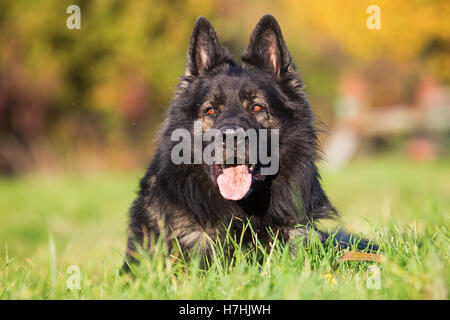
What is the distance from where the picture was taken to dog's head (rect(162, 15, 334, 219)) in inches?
152

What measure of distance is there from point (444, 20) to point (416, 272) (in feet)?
55.8

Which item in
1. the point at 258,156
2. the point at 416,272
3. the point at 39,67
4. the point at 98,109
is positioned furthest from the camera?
the point at 98,109

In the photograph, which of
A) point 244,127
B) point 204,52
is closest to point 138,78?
point 204,52

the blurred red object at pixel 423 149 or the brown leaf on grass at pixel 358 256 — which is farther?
the blurred red object at pixel 423 149

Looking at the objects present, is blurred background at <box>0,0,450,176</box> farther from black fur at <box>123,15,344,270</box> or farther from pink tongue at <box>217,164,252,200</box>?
pink tongue at <box>217,164,252,200</box>

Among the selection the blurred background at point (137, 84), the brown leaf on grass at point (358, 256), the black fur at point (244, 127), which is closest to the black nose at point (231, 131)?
the black fur at point (244, 127)

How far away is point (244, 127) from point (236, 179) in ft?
1.36

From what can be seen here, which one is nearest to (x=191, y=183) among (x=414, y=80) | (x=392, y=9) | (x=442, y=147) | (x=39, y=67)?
(x=392, y=9)

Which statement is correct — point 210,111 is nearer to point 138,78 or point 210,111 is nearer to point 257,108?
point 257,108

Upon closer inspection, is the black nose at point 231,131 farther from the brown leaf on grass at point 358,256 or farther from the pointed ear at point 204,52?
the brown leaf on grass at point 358,256

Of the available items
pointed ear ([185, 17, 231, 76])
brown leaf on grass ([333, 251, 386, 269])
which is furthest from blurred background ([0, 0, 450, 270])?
brown leaf on grass ([333, 251, 386, 269])

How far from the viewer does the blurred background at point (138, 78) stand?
19.1m

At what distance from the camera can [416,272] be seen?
9.04 feet
